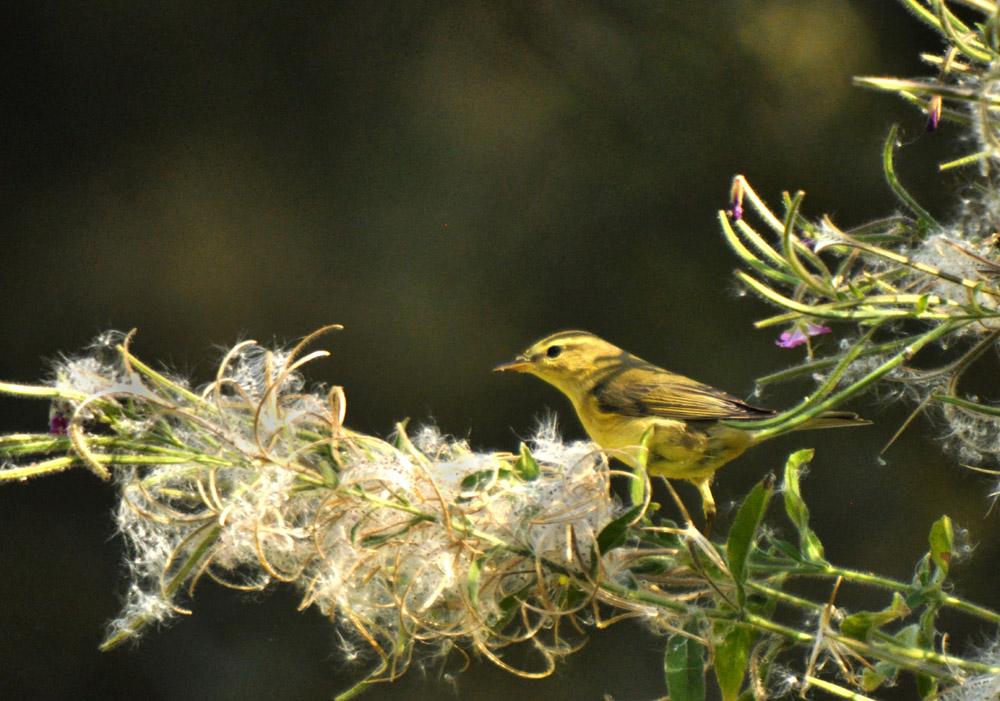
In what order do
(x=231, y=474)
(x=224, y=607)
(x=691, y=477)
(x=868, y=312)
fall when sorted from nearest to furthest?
(x=868, y=312)
(x=231, y=474)
(x=691, y=477)
(x=224, y=607)

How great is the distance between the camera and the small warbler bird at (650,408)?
844mm

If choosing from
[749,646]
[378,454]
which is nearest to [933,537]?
[749,646]

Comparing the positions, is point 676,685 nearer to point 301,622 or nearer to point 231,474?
point 231,474

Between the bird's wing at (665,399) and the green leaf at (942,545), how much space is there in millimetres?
292

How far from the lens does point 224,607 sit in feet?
5.20

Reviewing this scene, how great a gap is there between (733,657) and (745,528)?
0.23 feet

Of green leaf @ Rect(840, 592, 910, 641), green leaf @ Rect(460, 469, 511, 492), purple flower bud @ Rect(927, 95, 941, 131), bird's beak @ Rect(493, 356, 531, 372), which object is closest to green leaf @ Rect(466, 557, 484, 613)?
green leaf @ Rect(460, 469, 511, 492)

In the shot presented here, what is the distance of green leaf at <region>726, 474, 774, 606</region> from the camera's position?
0.50 metres

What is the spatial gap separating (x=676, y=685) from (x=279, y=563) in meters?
0.25

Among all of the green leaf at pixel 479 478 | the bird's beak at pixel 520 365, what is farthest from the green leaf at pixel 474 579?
the bird's beak at pixel 520 365

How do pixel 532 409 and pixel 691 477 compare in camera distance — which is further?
pixel 532 409

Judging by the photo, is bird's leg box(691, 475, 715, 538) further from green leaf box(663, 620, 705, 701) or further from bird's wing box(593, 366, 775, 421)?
green leaf box(663, 620, 705, 701)

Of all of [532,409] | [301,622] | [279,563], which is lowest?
[301,622]

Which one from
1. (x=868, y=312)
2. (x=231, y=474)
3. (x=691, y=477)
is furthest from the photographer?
(x=691, y=477)
